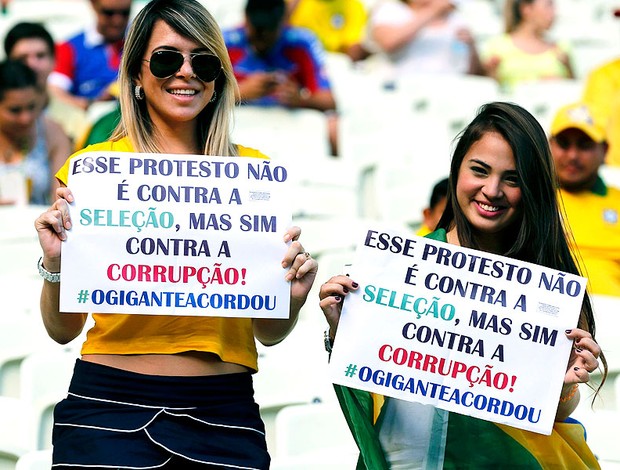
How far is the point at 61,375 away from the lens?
14.2ft

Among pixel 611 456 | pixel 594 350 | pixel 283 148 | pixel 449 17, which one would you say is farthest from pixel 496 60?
pixel 594 350

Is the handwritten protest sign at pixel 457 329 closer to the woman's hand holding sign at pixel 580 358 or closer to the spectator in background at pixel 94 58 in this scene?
the woman's hand holding sign at pixel 580 358

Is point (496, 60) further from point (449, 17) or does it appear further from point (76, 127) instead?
point (76, 127)

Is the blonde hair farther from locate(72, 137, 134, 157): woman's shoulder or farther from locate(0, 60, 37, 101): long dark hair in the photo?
locate(0, 60, 37, 101): long dark hair

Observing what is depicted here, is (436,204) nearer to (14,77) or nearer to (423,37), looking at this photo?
(14,77)

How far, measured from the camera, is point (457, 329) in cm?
335

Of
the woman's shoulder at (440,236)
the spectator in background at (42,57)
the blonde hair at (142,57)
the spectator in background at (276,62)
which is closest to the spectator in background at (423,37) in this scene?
the spectator in background at (276,62)

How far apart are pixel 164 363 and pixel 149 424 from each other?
0.13 metres

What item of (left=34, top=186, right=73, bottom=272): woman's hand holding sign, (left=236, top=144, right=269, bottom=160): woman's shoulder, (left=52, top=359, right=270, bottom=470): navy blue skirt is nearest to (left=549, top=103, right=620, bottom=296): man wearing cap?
(left=236, top=144, right=269, bottom=160): woman's shoulder

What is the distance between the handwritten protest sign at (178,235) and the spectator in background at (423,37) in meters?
6.00

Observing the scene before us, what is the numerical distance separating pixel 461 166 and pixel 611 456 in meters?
1.15

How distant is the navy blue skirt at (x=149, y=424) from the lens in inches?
123

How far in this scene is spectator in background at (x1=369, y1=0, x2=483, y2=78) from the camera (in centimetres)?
920

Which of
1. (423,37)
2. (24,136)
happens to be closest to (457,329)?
(24,136)
